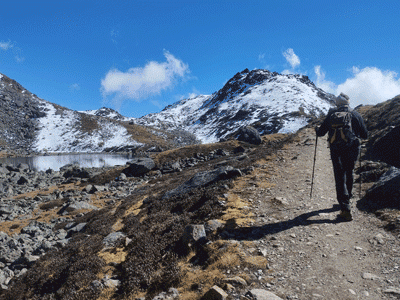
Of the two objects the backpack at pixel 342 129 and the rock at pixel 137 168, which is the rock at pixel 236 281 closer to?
the backpack at pixel 342 129

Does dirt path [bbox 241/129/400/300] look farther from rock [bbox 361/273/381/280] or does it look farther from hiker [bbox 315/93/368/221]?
hiker [bbox 315/93/368/221]

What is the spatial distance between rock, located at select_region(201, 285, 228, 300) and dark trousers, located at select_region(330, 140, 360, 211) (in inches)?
193

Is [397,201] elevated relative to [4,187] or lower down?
lower down

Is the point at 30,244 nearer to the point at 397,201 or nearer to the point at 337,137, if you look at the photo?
the point at 337,137

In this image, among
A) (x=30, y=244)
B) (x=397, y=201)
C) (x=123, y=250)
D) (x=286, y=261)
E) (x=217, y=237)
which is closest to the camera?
(x=286, y=261)

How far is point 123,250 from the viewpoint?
8930 mm

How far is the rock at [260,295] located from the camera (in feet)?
13.8

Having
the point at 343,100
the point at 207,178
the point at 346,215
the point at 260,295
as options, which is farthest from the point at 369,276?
the point at 207,178

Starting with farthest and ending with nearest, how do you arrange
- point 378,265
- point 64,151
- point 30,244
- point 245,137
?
point 64,151, point 245,137, point 30,244, point 378,265

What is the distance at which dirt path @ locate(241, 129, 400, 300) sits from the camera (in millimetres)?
4391

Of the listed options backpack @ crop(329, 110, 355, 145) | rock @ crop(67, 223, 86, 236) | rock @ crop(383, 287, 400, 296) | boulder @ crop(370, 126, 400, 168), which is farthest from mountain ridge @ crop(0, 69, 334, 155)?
rock @ crop(383, 287, 400, 296)

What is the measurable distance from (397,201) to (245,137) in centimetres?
4046

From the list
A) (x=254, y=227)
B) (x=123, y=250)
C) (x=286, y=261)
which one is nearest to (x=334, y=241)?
(x=286, y=261)

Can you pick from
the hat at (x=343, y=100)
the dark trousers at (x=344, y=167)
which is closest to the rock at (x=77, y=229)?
the dark trousers at (x=344, y=167)
